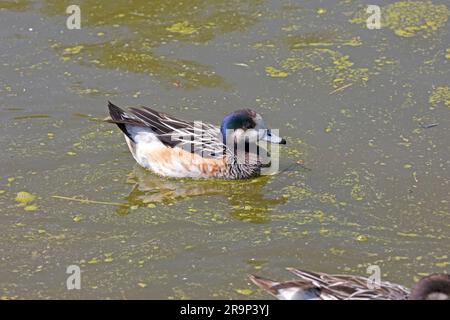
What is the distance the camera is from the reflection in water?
8016mm

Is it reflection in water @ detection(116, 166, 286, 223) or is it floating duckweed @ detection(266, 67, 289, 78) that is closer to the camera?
reflection in water @ detection(116, 166, 286, 223)

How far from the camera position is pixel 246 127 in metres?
8.64

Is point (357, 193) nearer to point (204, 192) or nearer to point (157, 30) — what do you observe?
point (204, 192)

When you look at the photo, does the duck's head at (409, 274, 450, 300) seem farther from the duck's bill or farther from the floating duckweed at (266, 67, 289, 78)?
the floating duckweed at (266, 67, 289, 78)

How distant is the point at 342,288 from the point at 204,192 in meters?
2.22

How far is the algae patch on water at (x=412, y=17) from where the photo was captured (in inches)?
413

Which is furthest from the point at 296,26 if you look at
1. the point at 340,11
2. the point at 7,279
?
the point at 7,279

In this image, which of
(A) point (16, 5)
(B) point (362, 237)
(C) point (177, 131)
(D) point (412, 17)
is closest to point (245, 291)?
(B) point (362, 237)

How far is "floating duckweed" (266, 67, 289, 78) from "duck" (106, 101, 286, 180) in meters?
1.10

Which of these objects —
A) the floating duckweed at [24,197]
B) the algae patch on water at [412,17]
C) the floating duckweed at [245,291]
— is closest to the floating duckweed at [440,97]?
the algae patch on water at [412,17]

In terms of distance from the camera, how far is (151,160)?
8.67m

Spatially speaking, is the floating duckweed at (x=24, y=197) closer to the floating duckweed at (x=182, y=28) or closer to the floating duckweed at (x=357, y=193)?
the floating duckweed at (x=357, y=193)

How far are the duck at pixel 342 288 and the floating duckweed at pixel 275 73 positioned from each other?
3462mm

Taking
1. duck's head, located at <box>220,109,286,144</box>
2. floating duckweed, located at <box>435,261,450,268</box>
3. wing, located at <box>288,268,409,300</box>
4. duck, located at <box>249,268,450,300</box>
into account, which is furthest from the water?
wing, located at <box>288,268,409,300</box>
